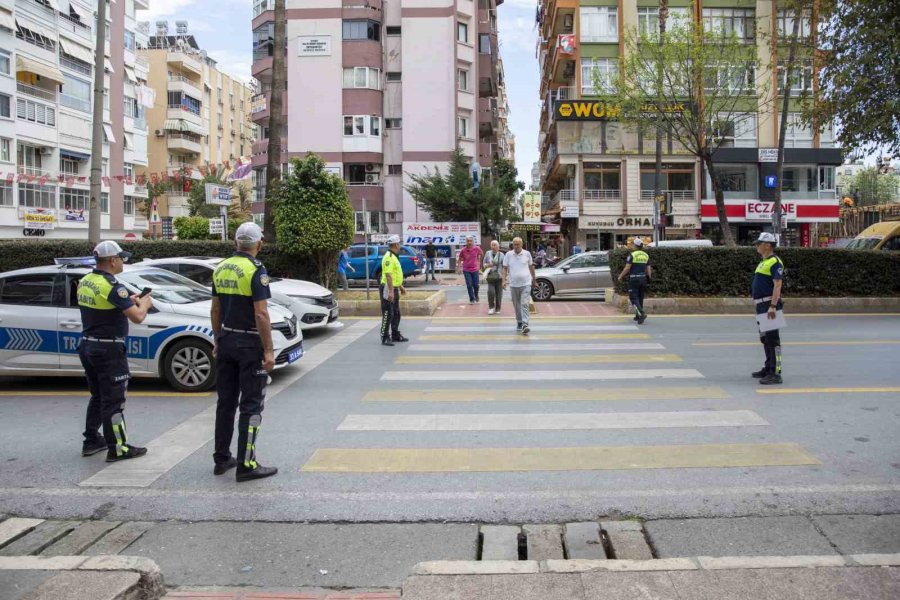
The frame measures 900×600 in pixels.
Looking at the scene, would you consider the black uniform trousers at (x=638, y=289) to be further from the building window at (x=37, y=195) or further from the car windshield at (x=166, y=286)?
the building window at (x=37, y=195)

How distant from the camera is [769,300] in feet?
29.1

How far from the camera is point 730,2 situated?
42.9 meters

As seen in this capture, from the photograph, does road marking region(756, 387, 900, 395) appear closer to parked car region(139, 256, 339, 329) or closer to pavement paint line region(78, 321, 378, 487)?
pavement paint line region(78, 321, 378, 487)

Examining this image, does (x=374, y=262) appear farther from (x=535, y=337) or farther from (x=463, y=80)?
(x=463, y=80)

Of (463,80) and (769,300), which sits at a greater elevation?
(463,80)

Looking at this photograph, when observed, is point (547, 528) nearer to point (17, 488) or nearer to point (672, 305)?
point (17, 488)

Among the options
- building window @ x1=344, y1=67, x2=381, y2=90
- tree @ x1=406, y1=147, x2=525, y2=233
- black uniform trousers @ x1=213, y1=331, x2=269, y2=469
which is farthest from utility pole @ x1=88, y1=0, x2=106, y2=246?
building window @ x1=344, y1=67, x2=381, y2=90

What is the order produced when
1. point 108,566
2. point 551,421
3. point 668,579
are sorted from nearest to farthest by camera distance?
point 668,579
point 108,566
point 551,421

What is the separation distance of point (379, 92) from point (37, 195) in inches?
838

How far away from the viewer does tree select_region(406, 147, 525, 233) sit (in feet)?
125

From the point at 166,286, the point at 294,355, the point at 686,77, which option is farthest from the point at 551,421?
the point at 686,77

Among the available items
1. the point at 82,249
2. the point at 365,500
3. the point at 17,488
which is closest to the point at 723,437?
the point at 365,500

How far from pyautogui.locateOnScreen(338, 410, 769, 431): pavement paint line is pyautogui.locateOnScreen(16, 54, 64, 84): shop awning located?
43425 mm

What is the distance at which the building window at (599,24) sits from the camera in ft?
144
